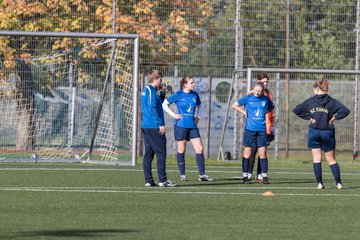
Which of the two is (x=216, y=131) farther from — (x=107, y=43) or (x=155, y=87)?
(x=155, y=87)

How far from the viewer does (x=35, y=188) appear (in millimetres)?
16656

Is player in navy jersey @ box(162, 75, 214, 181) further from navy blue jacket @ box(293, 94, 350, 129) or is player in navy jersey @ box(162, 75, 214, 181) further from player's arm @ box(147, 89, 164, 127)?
navy blue jacket @ box(293, 94, 350, 129)

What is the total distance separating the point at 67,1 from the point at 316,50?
7.01 metres

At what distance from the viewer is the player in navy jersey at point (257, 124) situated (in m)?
19.2

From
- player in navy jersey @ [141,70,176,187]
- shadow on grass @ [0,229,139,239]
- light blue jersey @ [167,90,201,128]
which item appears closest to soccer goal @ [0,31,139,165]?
light blue jersey @ [167,90,201,128]

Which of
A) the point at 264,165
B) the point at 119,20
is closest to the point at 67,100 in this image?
the point at 119,20

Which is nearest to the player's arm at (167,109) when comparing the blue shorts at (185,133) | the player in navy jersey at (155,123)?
the blue shorts at (185,133)

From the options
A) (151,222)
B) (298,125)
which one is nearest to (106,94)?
(298,125)

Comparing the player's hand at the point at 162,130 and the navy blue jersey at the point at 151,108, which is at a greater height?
the navy blue jersey at the point at 151,108

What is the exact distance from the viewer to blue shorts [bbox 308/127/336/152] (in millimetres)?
17562

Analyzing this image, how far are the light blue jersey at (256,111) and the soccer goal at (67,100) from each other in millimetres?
5796

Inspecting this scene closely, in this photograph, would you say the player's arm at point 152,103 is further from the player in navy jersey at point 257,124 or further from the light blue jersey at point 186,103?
the player in navy jersey at point 257,124

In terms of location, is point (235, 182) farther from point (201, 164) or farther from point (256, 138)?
point (256, 138)

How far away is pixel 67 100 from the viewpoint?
2627 cm
